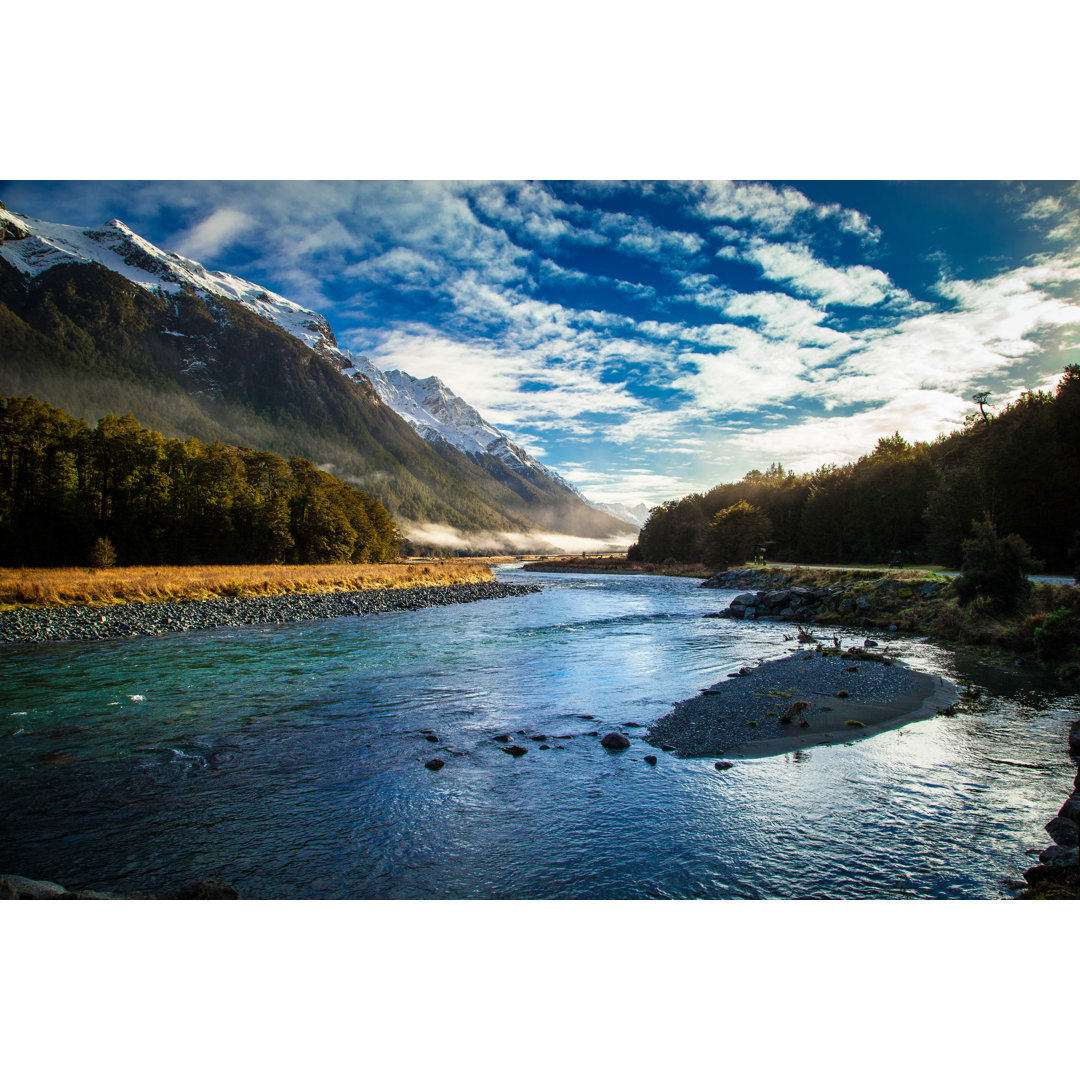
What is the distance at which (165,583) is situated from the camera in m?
30.2

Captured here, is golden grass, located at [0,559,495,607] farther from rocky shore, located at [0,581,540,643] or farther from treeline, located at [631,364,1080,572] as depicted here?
treeline, located at [631,364,1080,572]

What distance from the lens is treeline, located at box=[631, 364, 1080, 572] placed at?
100ft

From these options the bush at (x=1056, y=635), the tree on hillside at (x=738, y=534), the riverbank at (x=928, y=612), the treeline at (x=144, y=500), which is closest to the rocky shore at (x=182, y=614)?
the treeline at (x=144, y=500)

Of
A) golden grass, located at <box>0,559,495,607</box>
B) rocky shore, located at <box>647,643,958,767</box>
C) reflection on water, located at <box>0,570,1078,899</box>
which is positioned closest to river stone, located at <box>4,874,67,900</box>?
reflection on water, located at <box>0,570,1078,899</box>

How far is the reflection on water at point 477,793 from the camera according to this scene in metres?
5.43

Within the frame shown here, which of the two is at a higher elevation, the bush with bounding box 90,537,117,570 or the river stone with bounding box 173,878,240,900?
the bush with bounding box 90,537,117,570

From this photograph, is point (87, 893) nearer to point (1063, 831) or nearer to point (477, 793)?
point (477, 793)

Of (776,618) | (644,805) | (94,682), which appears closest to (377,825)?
(644,805)

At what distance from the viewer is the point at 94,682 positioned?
43.5 feet

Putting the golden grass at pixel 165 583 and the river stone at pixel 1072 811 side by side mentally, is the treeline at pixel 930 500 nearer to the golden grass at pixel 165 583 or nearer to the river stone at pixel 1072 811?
the river stone at pixel 1072 811

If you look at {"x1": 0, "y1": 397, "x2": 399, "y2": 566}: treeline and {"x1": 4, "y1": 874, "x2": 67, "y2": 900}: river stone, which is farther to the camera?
{"x1": 0, "y1": 397, "x2": 399, "y2": 566}: treeline

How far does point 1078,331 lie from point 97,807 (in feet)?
67.4

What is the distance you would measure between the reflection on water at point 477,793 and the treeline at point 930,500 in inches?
628

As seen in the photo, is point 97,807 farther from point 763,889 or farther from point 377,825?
point 763,889
